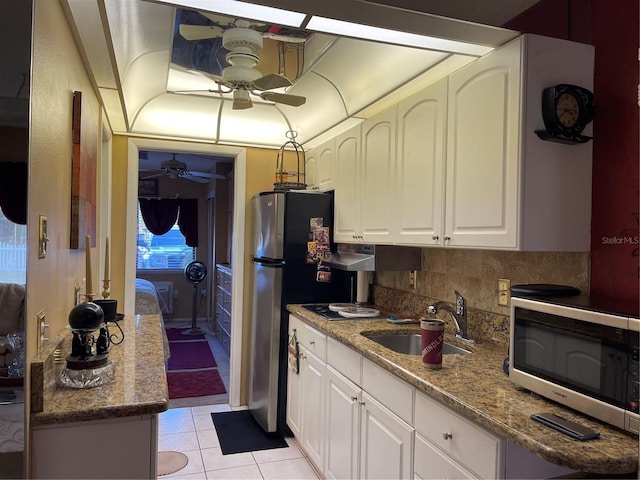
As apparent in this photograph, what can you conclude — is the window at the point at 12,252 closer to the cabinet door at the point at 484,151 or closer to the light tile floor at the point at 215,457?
the cabinet door at the point at 484,151

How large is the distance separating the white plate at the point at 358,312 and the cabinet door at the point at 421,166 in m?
0.63

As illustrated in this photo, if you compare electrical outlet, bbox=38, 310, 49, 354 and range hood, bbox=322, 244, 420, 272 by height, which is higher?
range hood, bbox=322, 244, 420, 272

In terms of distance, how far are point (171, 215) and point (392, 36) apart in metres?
6.32

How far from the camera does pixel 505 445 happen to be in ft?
4.42

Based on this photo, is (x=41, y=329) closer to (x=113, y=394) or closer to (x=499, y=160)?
(x=113, y=394)

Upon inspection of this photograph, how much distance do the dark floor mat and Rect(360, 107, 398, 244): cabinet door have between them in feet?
5.26

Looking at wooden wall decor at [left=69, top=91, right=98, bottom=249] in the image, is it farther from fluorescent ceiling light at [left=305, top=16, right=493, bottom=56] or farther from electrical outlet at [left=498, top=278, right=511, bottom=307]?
electrical outlet at [left=498, top=278, right=511, bottom=307]

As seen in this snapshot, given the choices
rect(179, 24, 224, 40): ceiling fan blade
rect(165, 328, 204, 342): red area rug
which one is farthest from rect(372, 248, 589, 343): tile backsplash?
rect(165, 328, 204, 342): red area rug

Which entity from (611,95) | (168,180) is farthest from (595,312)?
(168,180)

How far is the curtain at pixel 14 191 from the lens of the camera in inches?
45.0

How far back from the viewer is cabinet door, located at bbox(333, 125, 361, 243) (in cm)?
304

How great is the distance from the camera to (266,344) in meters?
3.48

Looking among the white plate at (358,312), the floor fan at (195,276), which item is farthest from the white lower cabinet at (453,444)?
the floor fan at (195,276)

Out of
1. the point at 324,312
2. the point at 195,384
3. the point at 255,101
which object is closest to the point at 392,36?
the point at 324,312
